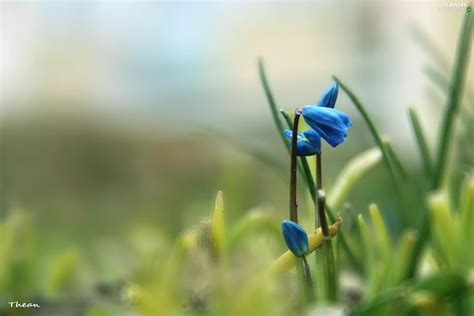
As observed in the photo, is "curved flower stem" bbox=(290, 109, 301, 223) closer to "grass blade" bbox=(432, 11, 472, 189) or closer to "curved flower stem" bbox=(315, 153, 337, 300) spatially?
"curved flower stem" bbox=(315, 153, 337, 300)

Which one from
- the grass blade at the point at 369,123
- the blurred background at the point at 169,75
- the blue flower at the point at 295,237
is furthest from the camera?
the blurred background at the point at 169,75

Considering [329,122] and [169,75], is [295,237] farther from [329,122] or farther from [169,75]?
[169,75]

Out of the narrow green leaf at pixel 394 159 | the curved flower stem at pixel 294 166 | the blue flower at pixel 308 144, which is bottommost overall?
the curved flower stem at pixel 294 166

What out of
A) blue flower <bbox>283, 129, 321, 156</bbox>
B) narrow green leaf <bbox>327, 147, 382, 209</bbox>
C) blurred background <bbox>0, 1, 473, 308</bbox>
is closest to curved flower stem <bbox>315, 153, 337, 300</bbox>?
blue flower <bbox>283, 129, 321, 156</bbox>

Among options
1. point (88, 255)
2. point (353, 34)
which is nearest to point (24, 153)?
point (353, 34)

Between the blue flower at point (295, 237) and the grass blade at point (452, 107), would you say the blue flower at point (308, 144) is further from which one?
the grass blade at point (452, 107)

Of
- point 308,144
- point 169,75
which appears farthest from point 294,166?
point 169,75

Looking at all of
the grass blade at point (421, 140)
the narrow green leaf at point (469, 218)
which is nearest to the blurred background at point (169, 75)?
the grass blade at point (421, 140)
